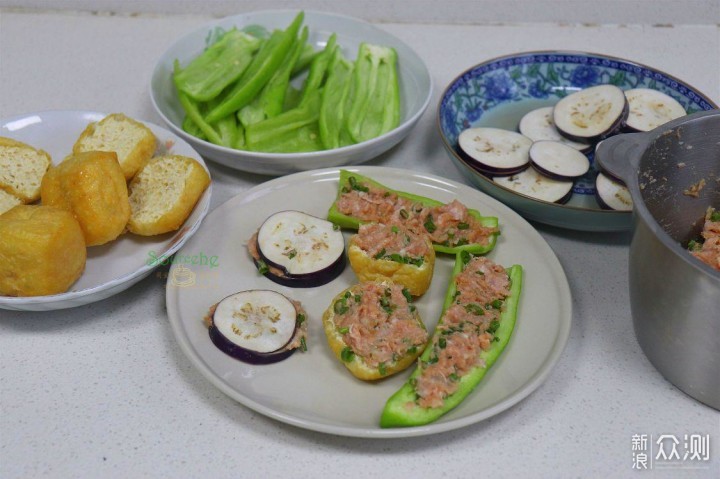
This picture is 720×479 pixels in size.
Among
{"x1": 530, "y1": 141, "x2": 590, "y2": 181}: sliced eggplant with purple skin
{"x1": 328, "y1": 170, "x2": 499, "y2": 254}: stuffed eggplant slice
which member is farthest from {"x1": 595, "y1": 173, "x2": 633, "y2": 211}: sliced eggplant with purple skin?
{"x1": 328, "y1": 170, "x2": 499, "y2": 254}: stuffed eggplant slice

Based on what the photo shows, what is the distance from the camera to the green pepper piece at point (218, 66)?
2.39 metres

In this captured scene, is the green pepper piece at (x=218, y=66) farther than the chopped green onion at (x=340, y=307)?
Yes

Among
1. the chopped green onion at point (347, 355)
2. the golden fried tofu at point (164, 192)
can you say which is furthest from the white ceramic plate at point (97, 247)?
the chopped green onion at point (347, 355)

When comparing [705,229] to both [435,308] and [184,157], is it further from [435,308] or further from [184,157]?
[184,157]

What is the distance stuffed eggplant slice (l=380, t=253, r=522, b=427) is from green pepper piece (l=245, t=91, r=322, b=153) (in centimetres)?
77

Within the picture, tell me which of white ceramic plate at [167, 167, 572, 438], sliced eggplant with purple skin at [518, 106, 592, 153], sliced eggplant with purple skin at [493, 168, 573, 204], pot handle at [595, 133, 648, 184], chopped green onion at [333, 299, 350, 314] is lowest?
white ceramic plate at [167, 167, 572, 438]

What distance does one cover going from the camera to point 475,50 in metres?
3.12

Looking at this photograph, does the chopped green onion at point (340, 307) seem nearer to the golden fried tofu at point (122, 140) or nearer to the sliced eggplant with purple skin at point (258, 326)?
the sliced eggplant with purple skin at point (258, 326)

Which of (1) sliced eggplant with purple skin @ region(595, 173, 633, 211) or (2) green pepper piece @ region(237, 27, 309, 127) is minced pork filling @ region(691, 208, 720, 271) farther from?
(2) green pepper piece @ region(237, 27, 309, 127)

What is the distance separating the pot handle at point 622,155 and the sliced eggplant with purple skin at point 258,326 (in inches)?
31.8

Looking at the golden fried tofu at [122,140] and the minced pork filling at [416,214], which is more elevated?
the golden fried tofu at [122,140]

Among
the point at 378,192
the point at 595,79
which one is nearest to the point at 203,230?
the point at 378,192

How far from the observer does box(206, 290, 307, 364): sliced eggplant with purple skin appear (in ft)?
5.32

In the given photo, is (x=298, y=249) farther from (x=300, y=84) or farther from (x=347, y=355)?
(x=300, y=84)
